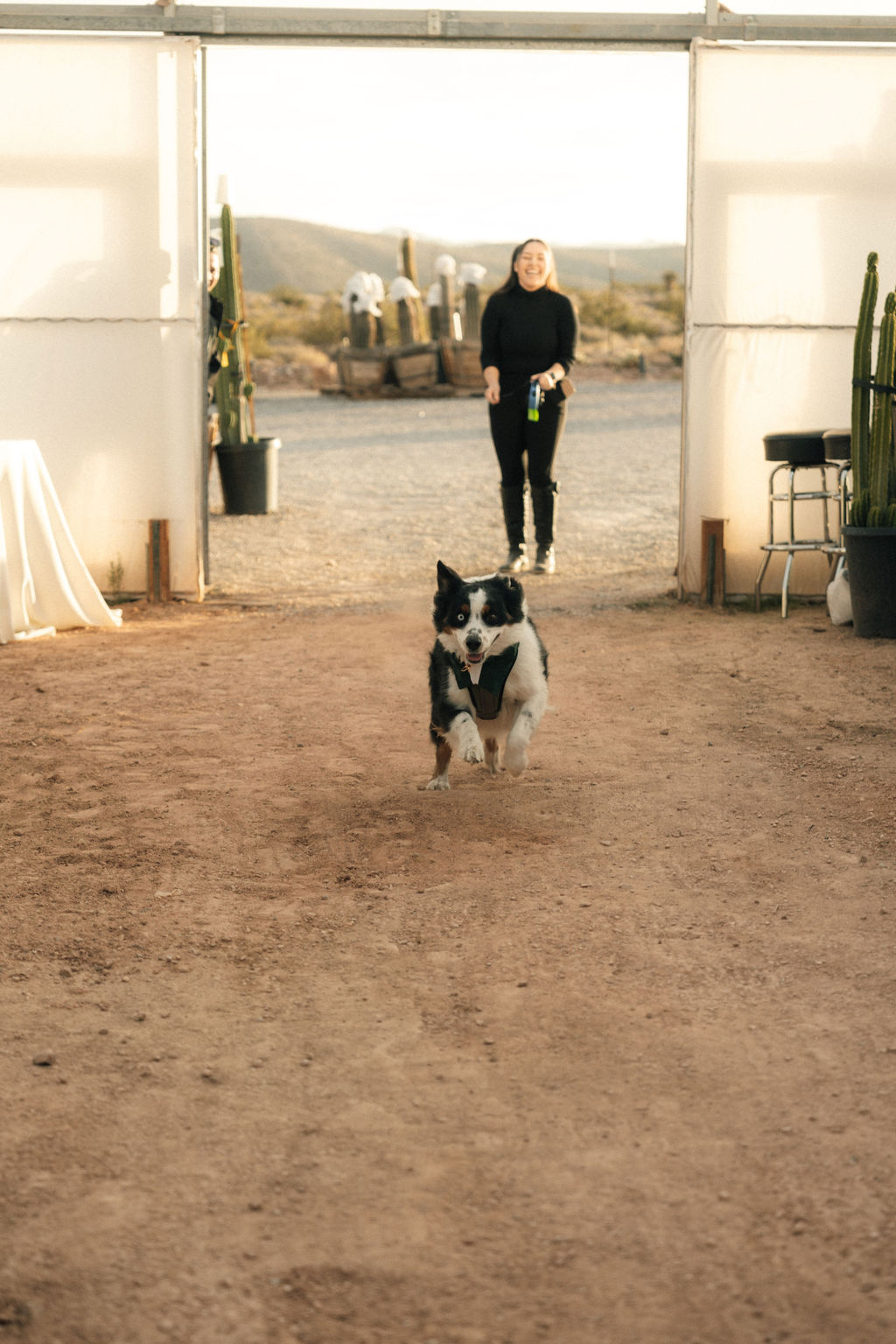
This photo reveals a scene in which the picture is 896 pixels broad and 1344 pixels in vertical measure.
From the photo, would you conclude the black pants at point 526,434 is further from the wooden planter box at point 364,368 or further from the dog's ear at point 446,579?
the wooden planter box at point 364,368

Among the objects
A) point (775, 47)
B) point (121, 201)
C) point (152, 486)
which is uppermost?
point (775, 47)

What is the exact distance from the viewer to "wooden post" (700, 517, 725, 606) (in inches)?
360

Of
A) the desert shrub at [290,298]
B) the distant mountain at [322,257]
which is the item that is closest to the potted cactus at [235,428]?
the desert shrub at [290,298]

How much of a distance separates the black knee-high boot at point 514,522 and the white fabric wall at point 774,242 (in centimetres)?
116

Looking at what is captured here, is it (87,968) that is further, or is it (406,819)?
(406,819)

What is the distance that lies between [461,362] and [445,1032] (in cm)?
2568

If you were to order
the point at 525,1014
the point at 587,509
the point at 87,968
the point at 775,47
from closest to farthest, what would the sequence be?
1. the point at 525,1014
2. the point at 87,968
3. the point at 775,47
4. the point at 587,509

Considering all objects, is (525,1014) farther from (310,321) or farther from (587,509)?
(310,321)

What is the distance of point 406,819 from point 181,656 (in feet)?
10.4

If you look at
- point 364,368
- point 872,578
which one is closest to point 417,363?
point 364,368

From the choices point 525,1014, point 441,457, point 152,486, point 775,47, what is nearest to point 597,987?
point 525,1014

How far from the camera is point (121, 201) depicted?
8.88 meters

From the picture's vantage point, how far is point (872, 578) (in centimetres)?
779

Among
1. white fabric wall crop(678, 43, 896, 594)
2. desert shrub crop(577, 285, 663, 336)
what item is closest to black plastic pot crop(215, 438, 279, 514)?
white fabric wall crop(678, 43, 896, 594)
